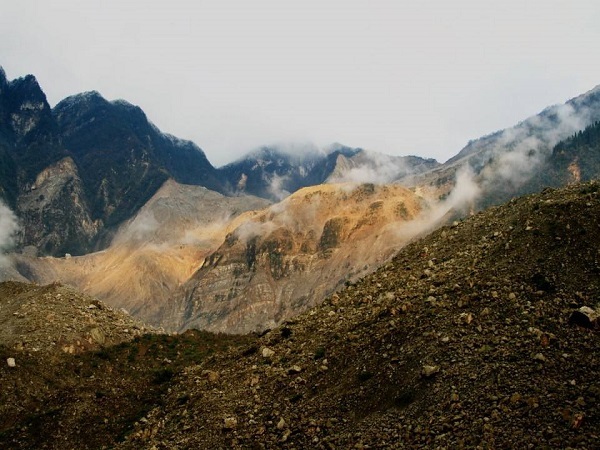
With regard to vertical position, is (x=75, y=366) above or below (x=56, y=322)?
below

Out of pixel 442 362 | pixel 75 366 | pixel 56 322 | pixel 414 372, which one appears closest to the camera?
pixel 442 362

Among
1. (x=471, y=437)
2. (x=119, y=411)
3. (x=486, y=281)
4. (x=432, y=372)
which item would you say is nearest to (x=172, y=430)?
(x=119, y=411)

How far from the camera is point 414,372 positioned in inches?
582

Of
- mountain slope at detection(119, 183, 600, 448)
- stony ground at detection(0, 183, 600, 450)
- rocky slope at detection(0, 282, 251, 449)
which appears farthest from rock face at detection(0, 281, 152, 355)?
mountain slope at detection(119, 183, 600, 448)

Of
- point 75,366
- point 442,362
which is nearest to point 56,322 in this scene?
point 75,366

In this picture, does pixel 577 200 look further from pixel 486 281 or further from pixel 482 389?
pixel 482 389

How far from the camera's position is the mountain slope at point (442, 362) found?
12352 mm

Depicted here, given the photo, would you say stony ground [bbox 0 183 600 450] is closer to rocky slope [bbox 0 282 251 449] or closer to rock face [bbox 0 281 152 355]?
rocky slope [bbox 0 282 251 449]

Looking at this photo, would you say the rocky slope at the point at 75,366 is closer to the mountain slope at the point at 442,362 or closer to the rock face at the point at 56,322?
the rock face at the point at 56,322

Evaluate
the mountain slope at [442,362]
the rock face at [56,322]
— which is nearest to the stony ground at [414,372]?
the mountain slope at [442,362]

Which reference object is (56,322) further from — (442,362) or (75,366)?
(442,362)

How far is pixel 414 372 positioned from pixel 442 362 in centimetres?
85

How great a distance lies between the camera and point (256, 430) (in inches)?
626

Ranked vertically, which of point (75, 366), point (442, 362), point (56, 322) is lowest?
point (442, 362)
